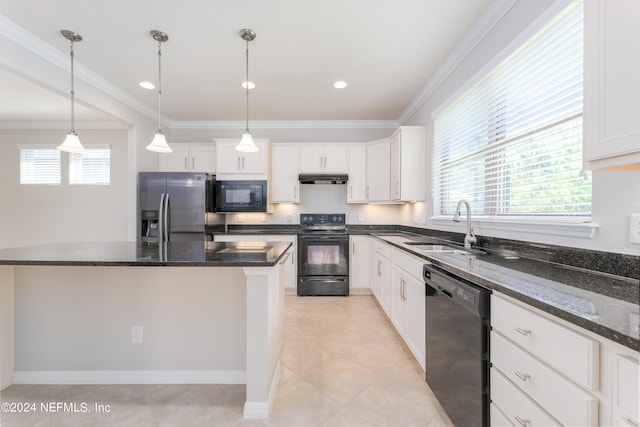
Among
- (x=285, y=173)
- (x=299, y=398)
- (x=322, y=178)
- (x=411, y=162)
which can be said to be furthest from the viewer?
(x=285, y=173)

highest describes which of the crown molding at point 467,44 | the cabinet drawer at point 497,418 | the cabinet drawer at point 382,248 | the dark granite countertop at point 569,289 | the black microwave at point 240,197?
the crown molding at point 467,44

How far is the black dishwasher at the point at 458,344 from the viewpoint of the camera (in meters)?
1.20

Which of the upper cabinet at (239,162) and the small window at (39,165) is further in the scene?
the small window at (39,165)

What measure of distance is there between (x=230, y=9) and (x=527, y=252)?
2537mm

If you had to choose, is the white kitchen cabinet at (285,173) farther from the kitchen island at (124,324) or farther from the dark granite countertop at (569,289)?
the dark granite countertop at (569,289)

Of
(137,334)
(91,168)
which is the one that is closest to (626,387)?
(137,334)

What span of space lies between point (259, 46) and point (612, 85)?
234 centimetres

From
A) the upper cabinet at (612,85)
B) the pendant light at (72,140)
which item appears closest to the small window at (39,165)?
the pendant light at (72,140)

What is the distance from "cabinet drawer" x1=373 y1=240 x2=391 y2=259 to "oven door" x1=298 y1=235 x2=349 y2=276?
470mm

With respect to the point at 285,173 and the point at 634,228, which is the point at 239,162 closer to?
the point at 285,173

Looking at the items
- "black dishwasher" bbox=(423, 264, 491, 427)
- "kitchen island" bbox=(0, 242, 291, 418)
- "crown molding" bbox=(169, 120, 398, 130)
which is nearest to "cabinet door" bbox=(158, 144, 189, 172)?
"crown molding" bbox=(169, 120, 398, 130)

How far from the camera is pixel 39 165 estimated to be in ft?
15.1

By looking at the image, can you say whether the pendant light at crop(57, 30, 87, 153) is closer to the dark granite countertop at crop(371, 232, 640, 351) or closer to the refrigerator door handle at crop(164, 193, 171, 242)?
the refrigerator door handle at crop(164, 193, 171, 242)

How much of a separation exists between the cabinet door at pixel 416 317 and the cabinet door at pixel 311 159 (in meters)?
2.42
